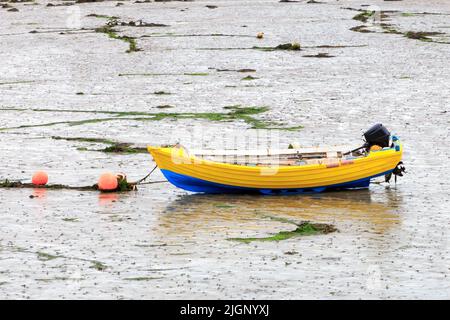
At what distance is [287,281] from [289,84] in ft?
70.7

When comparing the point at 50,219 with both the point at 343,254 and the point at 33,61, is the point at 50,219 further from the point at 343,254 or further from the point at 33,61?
the point at 33,61

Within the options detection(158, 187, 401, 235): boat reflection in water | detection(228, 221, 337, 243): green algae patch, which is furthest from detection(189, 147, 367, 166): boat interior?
detection(228, 221, 337, 243): green algae patch

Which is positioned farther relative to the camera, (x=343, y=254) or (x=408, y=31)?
(x=408, y=31)

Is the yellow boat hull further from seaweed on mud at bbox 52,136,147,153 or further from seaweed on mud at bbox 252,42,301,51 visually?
seaweed on mud at bbox 252,42,301,51

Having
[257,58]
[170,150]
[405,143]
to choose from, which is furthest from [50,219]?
[257,58]

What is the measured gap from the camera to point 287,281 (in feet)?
57.1

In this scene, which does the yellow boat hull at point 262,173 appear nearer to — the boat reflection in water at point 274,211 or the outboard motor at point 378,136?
the boat reflection in water at point 274,211

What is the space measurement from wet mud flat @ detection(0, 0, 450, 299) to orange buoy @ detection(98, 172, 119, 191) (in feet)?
0.78

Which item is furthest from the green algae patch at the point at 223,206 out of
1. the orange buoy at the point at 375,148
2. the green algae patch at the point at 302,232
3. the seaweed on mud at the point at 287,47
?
the seaweed on mud at the point at 287,47

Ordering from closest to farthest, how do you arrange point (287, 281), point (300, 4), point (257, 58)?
point (287, 281) → point (257, 58) → point (300, 4)

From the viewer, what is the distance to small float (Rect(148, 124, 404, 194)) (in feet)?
76.0

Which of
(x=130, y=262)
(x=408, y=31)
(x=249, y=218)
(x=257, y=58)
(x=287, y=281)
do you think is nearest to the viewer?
(x=287, y=281)

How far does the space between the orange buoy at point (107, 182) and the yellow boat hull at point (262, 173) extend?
3.61 ft

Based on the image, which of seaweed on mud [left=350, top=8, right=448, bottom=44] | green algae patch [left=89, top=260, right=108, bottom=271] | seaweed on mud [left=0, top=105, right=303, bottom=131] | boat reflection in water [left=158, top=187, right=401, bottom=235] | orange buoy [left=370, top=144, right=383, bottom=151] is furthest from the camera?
seaweed on mud [left=350, top=8, right=448, bottom=44]
